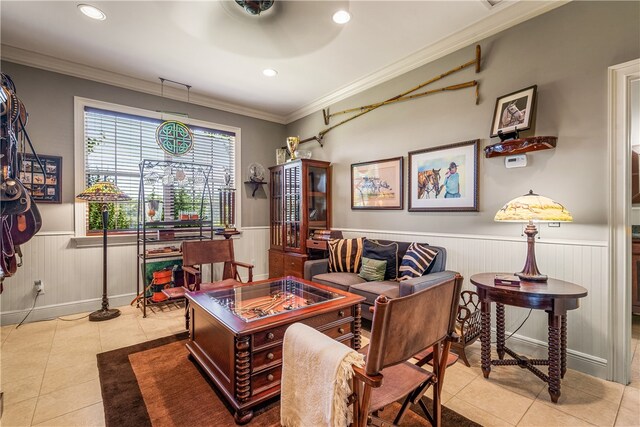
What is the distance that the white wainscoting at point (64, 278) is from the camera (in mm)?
3129

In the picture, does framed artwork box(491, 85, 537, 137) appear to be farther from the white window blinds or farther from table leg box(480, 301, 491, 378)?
the white window blinds

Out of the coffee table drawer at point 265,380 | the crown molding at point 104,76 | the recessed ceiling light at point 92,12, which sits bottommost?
the coffee table drawer at point 265,380

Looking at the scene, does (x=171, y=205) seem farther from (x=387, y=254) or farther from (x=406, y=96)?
(x=406, y=96)

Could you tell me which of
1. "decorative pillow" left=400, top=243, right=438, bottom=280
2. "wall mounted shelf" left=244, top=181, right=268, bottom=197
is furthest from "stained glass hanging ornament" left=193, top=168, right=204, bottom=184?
"decorative pillow" left=400, top=243, right=438, bottom=280

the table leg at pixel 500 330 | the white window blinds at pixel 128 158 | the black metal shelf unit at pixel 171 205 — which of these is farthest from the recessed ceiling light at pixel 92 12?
the table leg at pixel 500 330

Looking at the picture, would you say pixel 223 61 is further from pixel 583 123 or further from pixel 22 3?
pixel 583 123

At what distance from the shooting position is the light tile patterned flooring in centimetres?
171

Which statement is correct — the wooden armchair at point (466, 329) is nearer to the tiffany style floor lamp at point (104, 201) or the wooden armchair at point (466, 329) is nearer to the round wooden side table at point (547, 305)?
the round wooden side table at point (547, 305)

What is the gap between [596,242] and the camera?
213 centimetres

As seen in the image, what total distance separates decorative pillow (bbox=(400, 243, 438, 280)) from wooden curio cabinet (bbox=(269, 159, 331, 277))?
1536 mm

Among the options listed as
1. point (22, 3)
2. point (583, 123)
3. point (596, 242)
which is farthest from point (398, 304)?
point (22, 3)

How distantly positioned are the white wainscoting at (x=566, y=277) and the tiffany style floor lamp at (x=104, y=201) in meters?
3.74

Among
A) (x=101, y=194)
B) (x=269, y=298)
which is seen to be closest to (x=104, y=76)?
(x=101, y=194)

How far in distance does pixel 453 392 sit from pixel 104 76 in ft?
15.8
